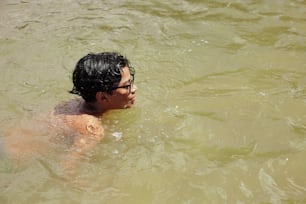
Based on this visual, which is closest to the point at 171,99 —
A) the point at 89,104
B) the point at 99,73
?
the point at 89,104

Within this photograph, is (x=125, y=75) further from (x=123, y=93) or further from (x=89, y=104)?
(x=89, y=104)

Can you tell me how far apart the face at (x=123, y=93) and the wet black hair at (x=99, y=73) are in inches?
1.8

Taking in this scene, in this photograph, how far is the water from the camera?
355cm

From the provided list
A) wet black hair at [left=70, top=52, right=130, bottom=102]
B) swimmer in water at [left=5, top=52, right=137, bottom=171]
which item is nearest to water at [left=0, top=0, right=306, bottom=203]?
swimmer in water at [left=5, top=52, right=137, bottom=171]

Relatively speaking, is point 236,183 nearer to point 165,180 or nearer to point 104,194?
point 165,180

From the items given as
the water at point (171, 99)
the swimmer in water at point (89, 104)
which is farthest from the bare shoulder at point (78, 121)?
the water at point (171, 99)

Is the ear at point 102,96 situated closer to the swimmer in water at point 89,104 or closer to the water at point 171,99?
the swimmer in water at point 89,104

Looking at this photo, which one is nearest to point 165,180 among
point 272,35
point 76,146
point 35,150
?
point 76,146

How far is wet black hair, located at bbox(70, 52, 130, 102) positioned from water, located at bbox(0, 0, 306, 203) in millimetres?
521

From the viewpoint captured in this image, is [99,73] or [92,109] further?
[92,109]

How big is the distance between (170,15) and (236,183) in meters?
3.60

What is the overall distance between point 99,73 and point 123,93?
287 millimetres

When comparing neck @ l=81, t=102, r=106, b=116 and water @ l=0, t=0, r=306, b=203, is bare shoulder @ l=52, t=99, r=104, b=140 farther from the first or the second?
water @ l=0, t=0, r=306, b=203

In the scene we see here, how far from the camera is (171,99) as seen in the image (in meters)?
4.65
